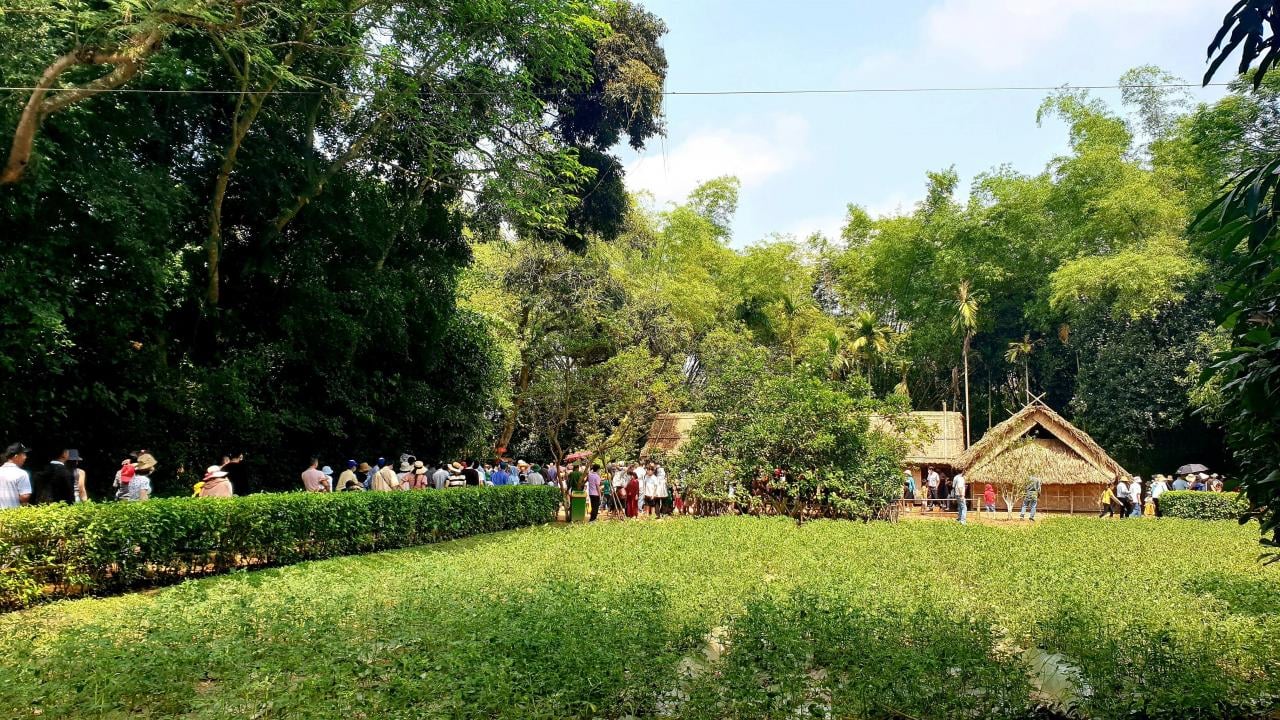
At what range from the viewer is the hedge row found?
27.9ft

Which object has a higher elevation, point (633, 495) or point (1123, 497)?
point (1123, 497)

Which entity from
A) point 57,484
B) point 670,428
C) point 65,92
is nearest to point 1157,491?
point 670,428

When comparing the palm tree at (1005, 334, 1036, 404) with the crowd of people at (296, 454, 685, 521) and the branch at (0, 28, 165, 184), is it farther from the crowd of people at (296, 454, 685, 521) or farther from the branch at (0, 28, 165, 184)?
the branch at (0, 28, 165, 184)

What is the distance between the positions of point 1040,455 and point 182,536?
80.1 ft

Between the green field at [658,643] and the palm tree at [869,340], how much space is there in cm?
3311

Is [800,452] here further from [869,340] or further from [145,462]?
[869,340]

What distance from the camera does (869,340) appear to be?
43.0 metres

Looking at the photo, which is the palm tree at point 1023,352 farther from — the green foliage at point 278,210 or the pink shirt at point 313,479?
the pink shirt at point 313,479

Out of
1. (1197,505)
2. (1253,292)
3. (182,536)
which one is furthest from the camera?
(1197,505)

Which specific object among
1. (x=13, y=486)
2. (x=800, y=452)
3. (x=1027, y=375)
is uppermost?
(x=1027, y=375)

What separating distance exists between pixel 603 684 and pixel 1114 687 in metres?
2.99

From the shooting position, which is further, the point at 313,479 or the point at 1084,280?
the point at 1084,280

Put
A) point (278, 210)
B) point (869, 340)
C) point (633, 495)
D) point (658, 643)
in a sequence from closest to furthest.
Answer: point (658, 643)
point (278, 210)
point (633, 495)
point (869, 340)

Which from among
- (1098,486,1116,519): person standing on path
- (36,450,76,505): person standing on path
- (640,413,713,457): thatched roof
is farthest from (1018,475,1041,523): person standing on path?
(36,450,76,505): person standing on path
